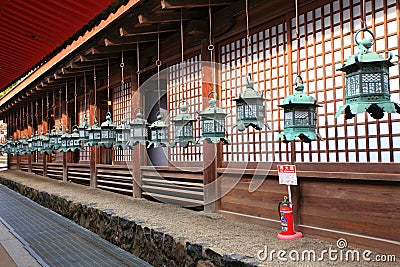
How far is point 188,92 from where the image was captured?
791cm

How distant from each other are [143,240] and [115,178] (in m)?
4.43

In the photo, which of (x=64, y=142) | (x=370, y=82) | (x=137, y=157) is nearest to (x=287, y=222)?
(x=370, y=82)

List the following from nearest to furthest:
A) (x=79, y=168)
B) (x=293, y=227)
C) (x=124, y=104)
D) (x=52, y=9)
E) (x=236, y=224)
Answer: (x=293, y=227)
(x=52, y=9)
(x=236, y=224)
(x=124, y=104)
(x=79, y=168)

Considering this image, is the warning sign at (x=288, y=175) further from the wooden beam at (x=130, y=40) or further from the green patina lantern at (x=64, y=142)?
the green patina lantern at (x=64, y=142)

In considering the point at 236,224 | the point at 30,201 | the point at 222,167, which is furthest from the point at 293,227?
the point at 30,201

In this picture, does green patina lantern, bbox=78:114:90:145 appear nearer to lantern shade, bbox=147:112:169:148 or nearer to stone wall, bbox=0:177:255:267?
stone wall, bbox=0:177:255:267

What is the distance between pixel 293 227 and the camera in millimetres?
5230

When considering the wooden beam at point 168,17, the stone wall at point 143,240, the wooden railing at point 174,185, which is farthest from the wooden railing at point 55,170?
the wooden beam at point 168,17

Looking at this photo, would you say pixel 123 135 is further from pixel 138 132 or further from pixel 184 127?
pixel 184 127

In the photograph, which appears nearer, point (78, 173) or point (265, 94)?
Answer: point (265, 94)

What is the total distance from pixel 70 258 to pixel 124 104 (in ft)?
15.5

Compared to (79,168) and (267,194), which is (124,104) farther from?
(267,194)

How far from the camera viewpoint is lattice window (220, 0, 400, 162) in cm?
434

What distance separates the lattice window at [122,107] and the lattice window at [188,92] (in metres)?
1.92
